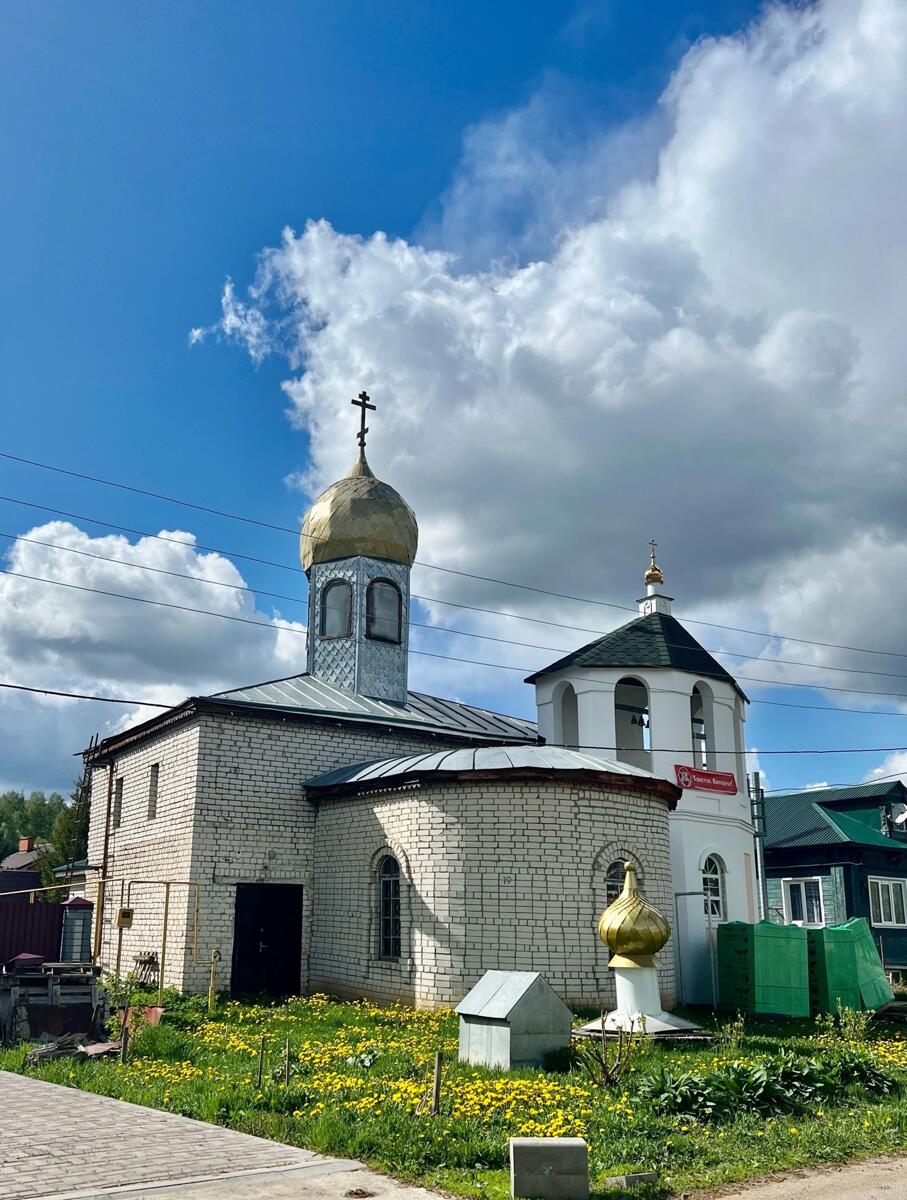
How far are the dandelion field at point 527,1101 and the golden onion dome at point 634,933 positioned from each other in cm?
105

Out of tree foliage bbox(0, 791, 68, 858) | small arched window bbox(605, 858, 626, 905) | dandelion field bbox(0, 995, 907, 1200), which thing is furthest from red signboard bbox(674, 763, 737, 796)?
tree foliage bbox(0, 791, 68, 858)

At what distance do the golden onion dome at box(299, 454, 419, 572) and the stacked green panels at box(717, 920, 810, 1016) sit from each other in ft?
31.8

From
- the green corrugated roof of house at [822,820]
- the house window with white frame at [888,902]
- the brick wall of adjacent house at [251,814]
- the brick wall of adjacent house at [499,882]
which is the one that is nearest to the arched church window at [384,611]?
the brick wall of adjacent house at [251,814]

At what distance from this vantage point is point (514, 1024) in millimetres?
9945

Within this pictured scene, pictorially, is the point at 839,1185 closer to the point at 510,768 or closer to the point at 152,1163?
the point at 152,1163

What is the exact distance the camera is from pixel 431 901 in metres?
14.8

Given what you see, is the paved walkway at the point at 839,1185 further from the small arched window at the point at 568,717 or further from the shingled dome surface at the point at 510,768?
the small arched window at the point at 568,717

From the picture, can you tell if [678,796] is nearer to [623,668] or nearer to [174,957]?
[623,668]

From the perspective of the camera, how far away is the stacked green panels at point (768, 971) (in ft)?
51.1

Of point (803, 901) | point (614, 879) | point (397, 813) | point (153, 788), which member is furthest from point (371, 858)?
point (803, 901)

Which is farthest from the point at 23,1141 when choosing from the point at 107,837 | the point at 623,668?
the point at 623,668

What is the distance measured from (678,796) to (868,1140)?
8.92 m

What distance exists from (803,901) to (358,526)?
16730 mm

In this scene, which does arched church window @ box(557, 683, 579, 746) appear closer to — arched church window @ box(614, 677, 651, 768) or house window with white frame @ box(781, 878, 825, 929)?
arched church window @ box(614, 677, 651, 768)
